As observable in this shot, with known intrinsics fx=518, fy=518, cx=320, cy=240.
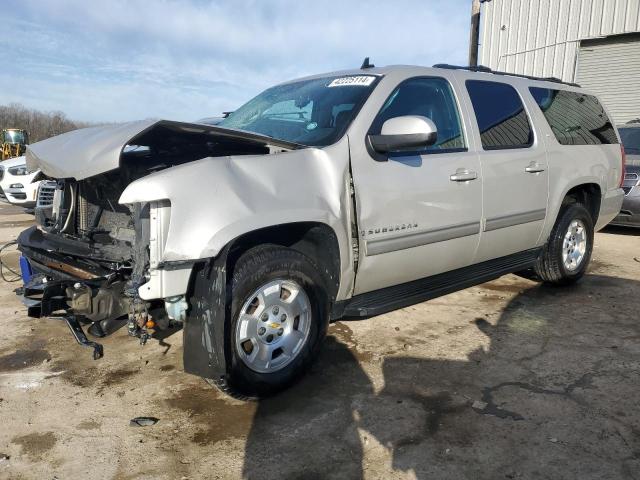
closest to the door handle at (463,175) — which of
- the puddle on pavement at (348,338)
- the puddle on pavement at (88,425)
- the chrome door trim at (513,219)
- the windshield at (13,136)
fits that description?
the chrome door trim at (513,219)

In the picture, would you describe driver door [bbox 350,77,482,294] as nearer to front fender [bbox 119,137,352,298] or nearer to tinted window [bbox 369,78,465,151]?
tinted window [bbox 369,78,465,151]

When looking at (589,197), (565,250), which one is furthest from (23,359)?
(589,197)

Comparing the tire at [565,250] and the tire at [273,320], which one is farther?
the tire at [565,250]

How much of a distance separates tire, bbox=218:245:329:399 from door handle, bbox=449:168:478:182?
126 cm

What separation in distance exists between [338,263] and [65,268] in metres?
1.60

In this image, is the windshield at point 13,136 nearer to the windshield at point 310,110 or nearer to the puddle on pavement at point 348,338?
the windshield at point 310,110

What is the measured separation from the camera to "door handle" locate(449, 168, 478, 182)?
11.7 feet

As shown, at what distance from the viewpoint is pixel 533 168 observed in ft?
13.8

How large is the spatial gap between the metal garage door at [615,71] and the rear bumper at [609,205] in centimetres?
959

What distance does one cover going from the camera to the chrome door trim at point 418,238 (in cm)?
318

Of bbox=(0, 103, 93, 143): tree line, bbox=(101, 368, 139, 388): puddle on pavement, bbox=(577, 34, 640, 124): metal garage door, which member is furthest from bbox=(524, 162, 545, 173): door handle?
bbox=(0, 103, 93, 143): tree line

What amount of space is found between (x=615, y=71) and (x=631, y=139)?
19.6 ft

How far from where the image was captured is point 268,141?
2.80 metres

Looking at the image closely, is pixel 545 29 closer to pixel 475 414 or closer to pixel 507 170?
pixel 507 170
